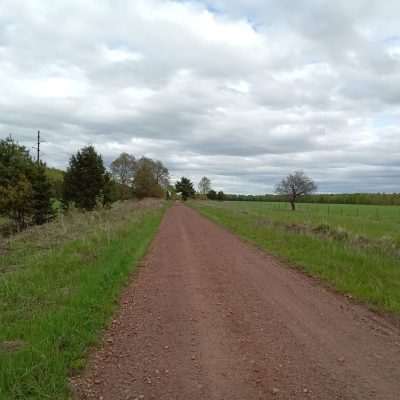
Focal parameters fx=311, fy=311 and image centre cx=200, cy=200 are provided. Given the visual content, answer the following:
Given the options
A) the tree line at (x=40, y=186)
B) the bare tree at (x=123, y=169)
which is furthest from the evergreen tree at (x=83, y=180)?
the bare tree at (x=123, y=169)

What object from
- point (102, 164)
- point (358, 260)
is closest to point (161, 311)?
point (358, 260)

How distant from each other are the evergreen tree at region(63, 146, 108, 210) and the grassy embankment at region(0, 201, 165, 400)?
23.9 meters

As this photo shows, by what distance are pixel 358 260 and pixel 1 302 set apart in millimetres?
9185

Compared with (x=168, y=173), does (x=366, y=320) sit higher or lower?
lower

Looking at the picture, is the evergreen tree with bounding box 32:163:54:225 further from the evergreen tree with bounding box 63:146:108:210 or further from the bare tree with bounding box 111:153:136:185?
the bare tree with bounding box 111:153:136:185

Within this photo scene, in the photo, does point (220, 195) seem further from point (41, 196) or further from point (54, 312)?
point (54, 312)

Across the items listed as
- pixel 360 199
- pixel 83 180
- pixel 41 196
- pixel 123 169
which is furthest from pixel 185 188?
pixel 41 196

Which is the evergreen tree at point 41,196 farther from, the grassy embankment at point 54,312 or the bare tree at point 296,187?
the bare tree at point 296,187

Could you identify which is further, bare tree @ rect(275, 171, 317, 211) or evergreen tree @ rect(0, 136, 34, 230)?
bare tree @ rect(275, 171, 317, 211)

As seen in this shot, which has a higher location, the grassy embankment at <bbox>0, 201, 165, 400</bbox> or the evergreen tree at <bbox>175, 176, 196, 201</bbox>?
the evergreen tree at <bbox>175, 176, 196, 201</bbox>

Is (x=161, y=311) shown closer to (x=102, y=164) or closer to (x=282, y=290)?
(x=282, y=290)

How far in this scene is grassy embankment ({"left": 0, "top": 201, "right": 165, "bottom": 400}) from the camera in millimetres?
3363

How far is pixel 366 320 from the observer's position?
17.5ft

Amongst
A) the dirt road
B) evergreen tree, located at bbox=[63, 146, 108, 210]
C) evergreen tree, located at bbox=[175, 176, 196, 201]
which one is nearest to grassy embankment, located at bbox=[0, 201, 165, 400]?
the dirt road
